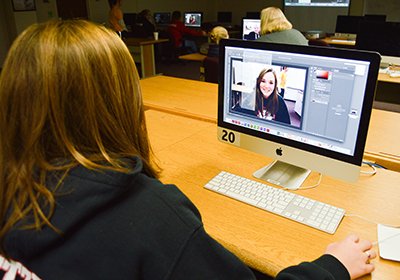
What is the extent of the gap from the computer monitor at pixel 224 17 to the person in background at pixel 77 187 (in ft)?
30.9

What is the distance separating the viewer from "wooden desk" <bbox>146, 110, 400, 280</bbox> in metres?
0.95

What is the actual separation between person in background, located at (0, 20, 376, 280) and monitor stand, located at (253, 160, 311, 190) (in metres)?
0.58

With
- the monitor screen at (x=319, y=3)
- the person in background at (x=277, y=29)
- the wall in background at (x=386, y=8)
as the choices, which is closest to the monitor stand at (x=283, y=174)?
the person in background at (x=277, y=29)

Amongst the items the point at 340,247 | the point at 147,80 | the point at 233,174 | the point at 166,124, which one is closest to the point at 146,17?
the point at 147,80

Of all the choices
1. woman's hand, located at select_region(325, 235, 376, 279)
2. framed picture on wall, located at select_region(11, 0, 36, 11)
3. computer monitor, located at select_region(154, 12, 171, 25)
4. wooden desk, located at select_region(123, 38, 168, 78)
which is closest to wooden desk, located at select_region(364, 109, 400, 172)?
woman's hand, located at select_region(325, 235, 376, 279)

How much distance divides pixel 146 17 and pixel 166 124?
6096mm

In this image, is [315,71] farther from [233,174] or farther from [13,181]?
[13,181]

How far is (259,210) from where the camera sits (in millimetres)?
1120

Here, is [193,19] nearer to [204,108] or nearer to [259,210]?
[204,108]

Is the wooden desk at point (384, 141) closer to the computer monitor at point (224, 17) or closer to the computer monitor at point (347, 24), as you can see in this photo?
the computer monitor at point (347, 24)

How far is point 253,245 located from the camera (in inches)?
38.4

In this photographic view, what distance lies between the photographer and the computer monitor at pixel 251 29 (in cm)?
495

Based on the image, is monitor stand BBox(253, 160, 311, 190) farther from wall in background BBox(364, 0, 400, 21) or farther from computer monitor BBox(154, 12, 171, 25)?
computer monitor BBox(154, 12, 171, 25)

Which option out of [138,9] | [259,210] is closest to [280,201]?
[259,210]
